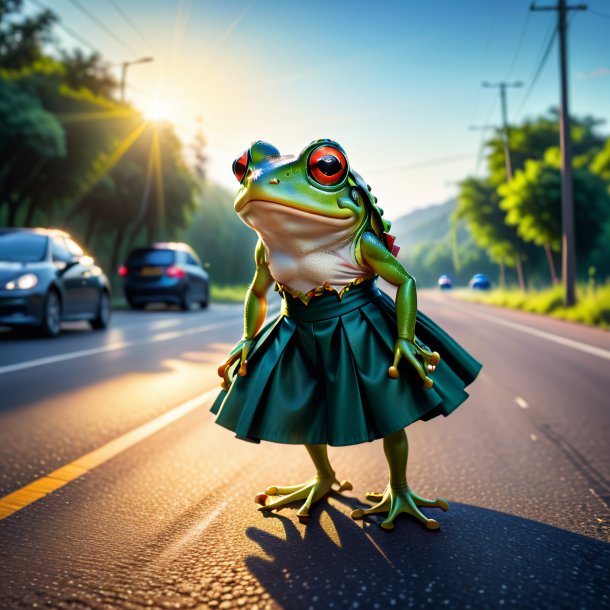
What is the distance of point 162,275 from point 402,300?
17253 mm

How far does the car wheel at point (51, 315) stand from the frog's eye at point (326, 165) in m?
10.5

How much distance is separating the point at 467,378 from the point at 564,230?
730 inches

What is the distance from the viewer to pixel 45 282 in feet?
39.6

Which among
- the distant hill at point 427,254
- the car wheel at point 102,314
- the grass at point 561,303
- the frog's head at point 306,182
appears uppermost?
the frog's head at point 306,182

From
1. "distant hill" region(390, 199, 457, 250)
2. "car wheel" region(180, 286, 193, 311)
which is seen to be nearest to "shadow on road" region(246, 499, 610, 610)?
"distant hill" region(390, 199, 457, 250)

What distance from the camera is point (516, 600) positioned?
2322mm

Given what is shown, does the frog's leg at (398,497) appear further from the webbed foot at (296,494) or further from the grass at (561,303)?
the grass at (561,303)

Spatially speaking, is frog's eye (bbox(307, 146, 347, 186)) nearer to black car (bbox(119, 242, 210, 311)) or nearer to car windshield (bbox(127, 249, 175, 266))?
black car (bbox(119, 242, 210, 311))

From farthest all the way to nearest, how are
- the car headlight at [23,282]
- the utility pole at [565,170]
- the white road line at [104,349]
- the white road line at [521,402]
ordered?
the utility pole at [565,170] → the car headlight at [23,282] → the white road line at [104,349] → the white road line at [521,402]

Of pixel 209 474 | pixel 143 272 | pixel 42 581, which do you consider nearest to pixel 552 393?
Result: pixel 209 474

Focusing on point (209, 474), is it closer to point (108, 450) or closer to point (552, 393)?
point (108, 450)

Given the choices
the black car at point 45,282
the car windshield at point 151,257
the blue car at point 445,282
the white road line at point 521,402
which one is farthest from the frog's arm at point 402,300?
the car windshield at point 151,257

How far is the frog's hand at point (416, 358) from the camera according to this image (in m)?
2.60

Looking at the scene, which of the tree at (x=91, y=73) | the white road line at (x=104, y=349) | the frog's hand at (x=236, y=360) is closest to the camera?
the frog's hand at (x=236, y=360)
